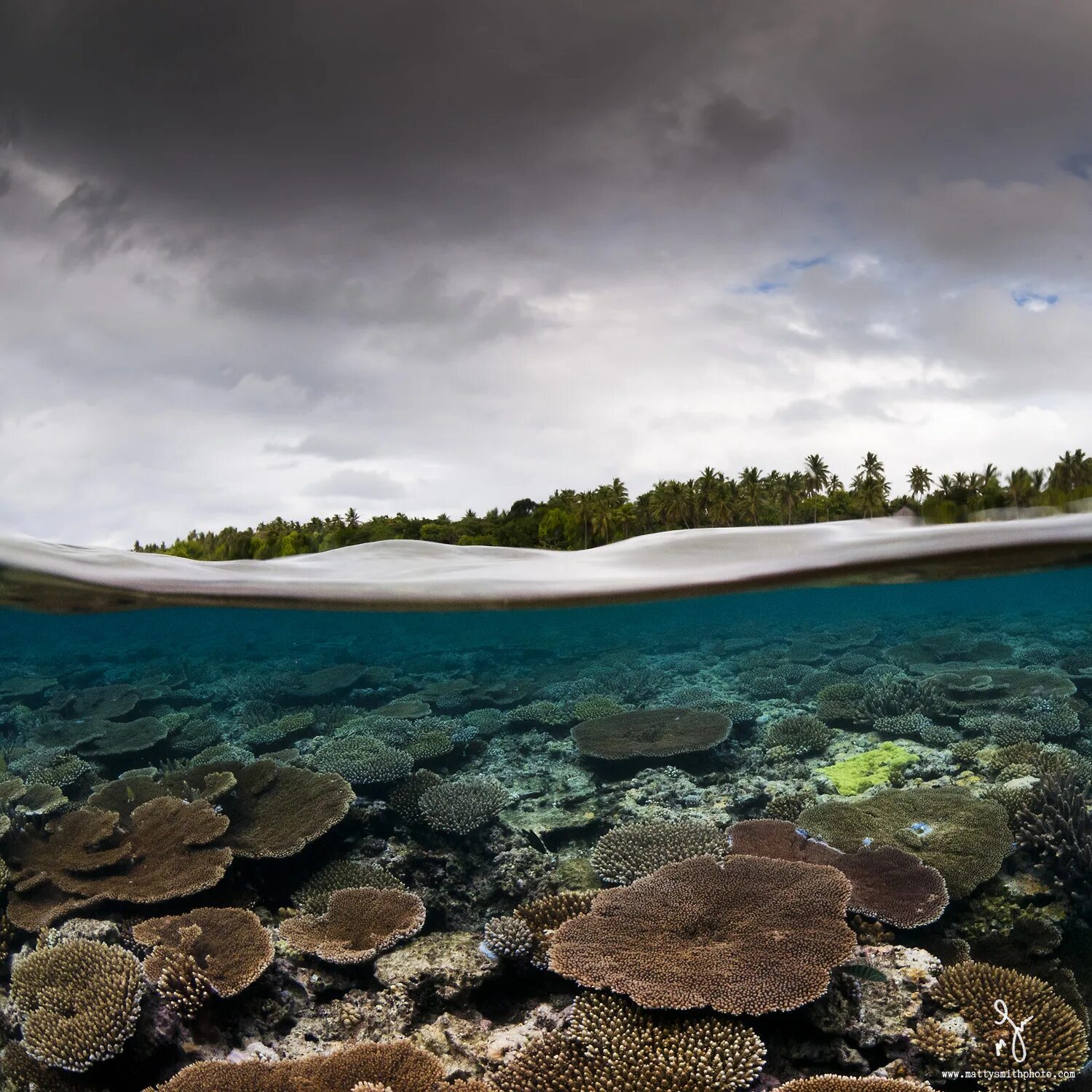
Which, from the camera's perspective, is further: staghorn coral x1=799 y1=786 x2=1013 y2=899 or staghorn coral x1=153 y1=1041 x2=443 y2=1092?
staghorn coral x1=799 y1=786 x2=1013 y2=899

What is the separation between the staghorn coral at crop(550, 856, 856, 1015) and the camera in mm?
4832

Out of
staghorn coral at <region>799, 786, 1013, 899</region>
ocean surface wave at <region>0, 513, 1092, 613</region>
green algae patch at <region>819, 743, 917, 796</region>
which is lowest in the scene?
green algae patch at <region>819, 743, 917, 796</region>

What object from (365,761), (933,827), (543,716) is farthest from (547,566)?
(933,827)

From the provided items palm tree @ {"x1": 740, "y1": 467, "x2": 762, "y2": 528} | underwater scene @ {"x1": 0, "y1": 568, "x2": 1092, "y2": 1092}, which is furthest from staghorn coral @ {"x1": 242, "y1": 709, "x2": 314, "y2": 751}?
palm tree @ {"x1": 740, "y1": 467, "x2": 762, "y2": 528}

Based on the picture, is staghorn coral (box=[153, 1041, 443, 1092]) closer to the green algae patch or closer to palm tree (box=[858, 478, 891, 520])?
the green algae patch

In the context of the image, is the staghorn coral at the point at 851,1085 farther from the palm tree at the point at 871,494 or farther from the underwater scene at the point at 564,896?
the palm tree at the point at 871,494

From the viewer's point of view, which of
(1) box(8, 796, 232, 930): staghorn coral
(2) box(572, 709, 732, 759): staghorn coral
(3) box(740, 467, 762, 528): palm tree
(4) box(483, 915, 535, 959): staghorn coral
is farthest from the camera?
(3) box(740, 467, 762, 528): palm tree

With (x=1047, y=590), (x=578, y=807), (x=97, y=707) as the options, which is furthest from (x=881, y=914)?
(x=1047, y=590)

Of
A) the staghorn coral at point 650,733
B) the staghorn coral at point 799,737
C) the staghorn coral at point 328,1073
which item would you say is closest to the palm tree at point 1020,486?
the staghorn coral at point 799,737

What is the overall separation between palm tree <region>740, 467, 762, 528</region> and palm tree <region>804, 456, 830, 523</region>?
A: 924 mm

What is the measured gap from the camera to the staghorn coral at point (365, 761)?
951 cm

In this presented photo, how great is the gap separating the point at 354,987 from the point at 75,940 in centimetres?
236

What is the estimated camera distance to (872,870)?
22.6 ft
